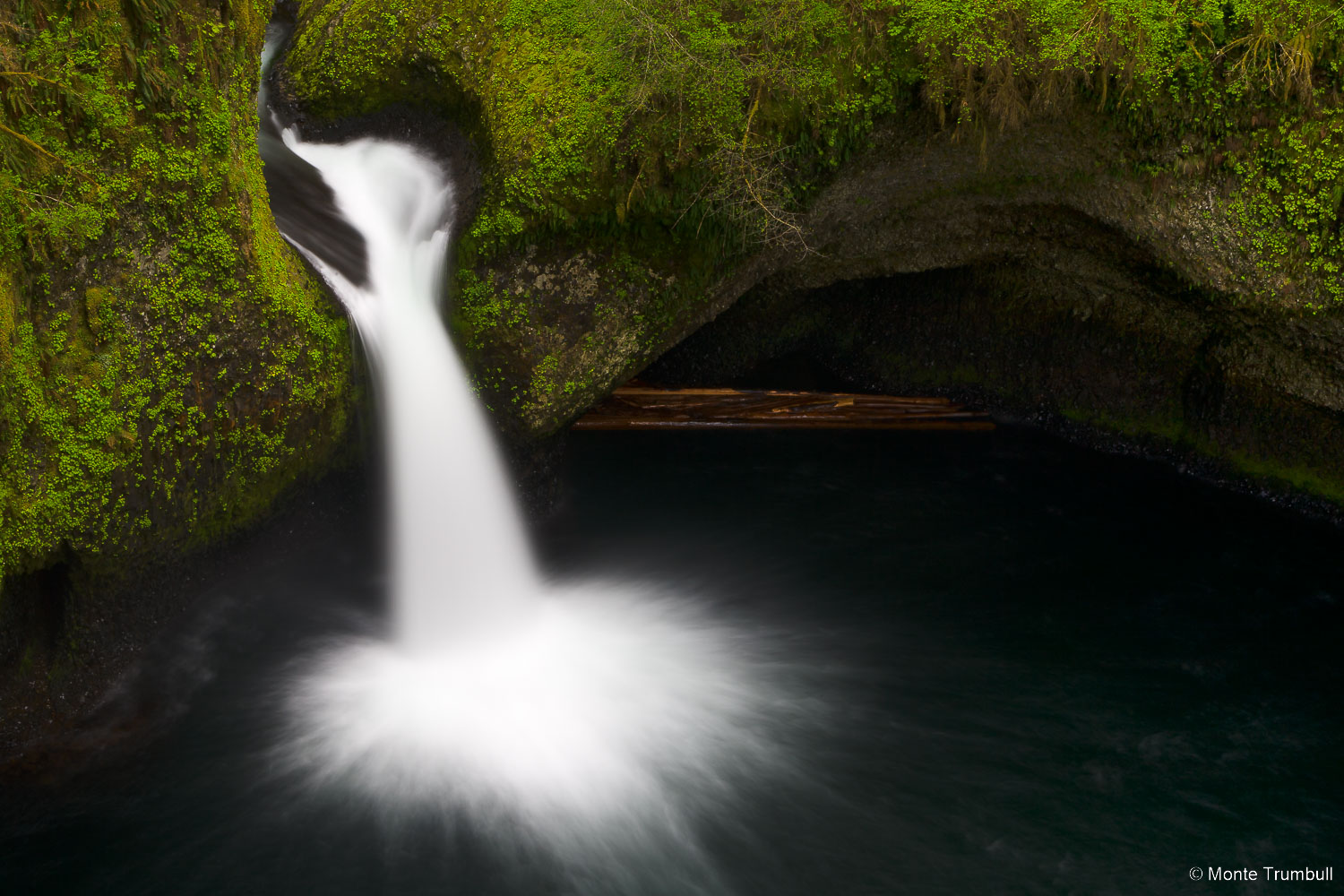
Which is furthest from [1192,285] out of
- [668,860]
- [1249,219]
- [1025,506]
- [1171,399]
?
[668,860]

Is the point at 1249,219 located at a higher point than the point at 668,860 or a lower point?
higher

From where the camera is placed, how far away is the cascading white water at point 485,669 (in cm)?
560

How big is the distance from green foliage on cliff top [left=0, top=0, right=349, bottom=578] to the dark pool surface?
945 millimetres

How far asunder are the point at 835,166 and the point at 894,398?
326cm

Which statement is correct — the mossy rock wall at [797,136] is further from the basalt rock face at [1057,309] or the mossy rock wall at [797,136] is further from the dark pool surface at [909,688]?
the dark pool surface at [909,688]

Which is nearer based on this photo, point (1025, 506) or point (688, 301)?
point (688, 301)

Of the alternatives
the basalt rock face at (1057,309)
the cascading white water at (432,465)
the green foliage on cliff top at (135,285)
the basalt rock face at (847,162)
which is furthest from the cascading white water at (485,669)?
the basalt rock face at (1057,309)

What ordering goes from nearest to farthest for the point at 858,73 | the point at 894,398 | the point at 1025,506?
1. the point at 858,73
2. the point at 1025,506
3. the point at 894,398

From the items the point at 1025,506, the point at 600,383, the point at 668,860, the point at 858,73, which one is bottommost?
the point at 668,860

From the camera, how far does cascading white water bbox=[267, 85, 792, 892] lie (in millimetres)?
5602

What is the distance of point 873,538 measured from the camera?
27.1ft

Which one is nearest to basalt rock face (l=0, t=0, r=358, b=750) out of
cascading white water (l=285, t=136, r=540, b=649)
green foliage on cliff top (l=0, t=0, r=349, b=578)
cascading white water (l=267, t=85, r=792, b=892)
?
→ green foliage on cliff top (l=0, t=0, r=349, b=578)

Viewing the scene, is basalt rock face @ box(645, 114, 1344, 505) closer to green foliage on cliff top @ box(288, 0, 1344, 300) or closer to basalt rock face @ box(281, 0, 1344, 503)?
basalt rock face @ box(281, 0, 1344, 503)

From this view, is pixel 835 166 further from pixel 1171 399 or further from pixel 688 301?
pixel 1171 399
